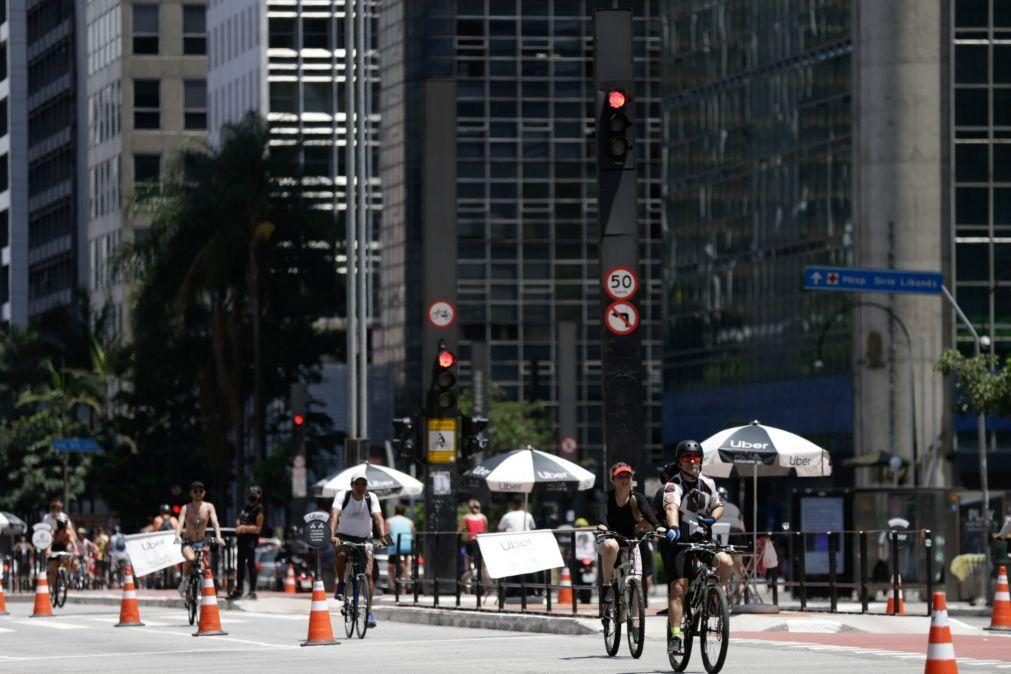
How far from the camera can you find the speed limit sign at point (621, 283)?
29.2 meters

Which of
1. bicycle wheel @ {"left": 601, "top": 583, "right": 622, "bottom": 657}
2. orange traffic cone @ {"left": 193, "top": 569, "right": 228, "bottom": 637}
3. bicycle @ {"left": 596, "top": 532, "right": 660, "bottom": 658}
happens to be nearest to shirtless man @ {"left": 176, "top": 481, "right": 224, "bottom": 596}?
orange traffic cone @ {"left": 193, "top": 569, "right": 228, "bottom": 637}

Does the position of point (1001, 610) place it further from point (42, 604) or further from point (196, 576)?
point (42, 604)

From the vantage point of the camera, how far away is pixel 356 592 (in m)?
29.0

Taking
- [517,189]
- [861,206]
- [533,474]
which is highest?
[517,189]

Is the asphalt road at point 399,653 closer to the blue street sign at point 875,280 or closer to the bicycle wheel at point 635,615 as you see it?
the bicycle wheel at point 635,615

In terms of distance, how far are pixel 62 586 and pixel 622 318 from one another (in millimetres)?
17681

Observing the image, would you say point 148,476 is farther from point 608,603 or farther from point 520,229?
point 608,603

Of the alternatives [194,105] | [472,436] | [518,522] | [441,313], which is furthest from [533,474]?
[194,105]

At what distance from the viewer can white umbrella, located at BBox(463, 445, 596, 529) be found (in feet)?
134

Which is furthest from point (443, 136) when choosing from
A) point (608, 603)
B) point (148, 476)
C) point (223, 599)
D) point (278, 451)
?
point (148, 476)

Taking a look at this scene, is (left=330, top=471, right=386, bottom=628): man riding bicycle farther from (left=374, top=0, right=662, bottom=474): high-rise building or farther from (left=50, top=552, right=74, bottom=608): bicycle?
(left=374, top=0, right=662, bottom=474): high-rise building

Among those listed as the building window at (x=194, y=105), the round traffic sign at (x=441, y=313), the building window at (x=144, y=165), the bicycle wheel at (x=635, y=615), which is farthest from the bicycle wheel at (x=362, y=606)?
the building window at (x=194, y=105)

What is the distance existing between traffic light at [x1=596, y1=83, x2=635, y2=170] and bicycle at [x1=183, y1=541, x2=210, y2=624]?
740 cm

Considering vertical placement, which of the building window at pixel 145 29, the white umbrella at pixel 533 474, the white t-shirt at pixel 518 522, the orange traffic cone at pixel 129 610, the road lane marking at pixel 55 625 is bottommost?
the road lane marking at pixel 55 625
